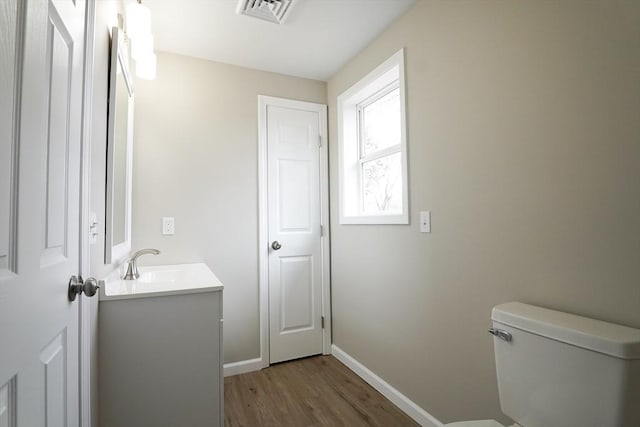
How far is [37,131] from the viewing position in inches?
25.1

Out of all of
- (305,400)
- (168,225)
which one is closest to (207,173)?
(168,225)

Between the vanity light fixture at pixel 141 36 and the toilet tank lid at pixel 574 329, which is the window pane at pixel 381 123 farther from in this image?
the vanity light fixture at pixel 141 36

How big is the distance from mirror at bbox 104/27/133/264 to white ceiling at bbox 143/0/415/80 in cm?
46

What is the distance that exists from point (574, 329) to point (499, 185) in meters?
0.61

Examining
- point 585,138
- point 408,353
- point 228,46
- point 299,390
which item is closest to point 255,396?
point 299,390

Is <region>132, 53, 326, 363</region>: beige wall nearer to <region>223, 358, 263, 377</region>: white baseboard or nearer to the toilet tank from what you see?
<region>223, 358, 263, 377</region>: white baseboard

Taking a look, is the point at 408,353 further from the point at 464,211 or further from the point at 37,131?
the point at 37,131

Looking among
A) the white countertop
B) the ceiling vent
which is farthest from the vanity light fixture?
the white countertop

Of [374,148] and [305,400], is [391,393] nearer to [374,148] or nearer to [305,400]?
[305,400]

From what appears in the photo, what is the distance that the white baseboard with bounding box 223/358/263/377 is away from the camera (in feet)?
7.61

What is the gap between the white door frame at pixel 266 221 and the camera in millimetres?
2461

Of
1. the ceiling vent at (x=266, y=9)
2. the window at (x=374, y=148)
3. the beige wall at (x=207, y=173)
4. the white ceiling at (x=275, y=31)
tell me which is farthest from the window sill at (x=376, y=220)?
the ceiling vent at (x=266, y=9)

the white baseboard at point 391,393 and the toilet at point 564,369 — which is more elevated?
the toilet at point 564,369

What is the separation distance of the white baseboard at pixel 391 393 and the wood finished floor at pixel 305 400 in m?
0.03
